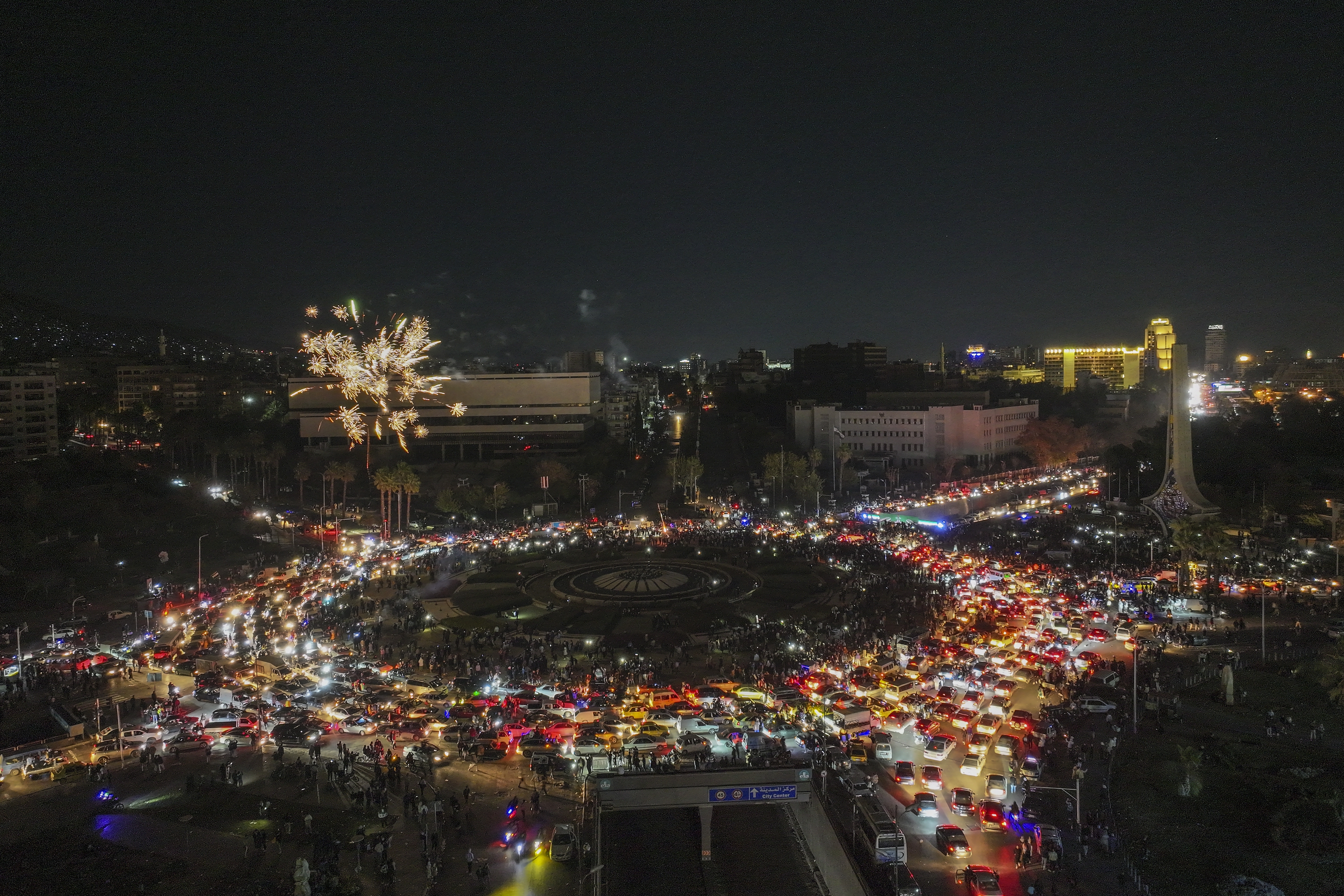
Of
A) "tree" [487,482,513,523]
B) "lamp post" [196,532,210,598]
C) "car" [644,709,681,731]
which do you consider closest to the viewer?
"car" [644,709,681,731]

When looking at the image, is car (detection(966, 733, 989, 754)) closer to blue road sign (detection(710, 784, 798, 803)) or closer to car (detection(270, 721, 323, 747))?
blue road sign (detection(710, 784, 798, 803))

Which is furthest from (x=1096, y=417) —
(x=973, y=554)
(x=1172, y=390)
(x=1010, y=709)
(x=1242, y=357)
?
(x=1242, y=357)

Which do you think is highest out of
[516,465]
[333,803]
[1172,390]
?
[1172,390]

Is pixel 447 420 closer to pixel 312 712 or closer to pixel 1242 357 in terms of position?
pixel 312 712

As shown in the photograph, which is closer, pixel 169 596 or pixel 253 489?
pixel 169 596

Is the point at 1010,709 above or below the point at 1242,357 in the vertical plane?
below

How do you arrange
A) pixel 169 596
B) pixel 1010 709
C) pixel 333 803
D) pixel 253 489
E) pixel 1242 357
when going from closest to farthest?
pixel 333 803
pixel 1010 709
pixel 169 596
pixel 253 489
pixel 1242 357

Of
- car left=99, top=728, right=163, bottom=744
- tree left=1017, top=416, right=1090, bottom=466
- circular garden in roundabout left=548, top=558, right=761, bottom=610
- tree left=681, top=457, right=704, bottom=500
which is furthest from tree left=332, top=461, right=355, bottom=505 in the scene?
tree left=1017, top=416, right=1090, bottom=466
